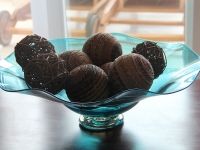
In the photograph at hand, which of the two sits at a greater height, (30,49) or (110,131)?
(30,49)

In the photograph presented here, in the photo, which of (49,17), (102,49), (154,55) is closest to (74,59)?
(102,49)

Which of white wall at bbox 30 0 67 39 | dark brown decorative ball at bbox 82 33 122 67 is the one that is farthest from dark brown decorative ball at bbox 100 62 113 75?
white wall at bbox 30 0 67 39

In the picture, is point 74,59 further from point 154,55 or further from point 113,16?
point 113,16

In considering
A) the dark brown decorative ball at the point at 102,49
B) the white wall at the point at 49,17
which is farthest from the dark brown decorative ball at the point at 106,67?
the white wall at the point at 49,17

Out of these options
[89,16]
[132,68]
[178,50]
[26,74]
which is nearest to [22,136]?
[26,74]

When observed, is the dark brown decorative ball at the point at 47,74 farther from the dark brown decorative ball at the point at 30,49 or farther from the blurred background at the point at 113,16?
the blurred background at the point at 113,16

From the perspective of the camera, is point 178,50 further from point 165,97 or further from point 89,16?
point 89,16
